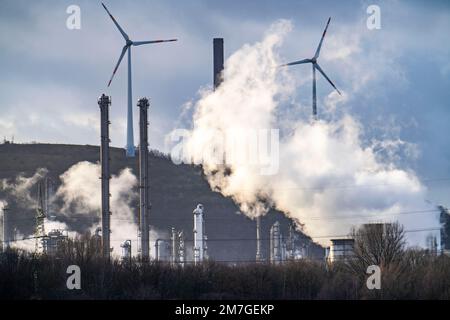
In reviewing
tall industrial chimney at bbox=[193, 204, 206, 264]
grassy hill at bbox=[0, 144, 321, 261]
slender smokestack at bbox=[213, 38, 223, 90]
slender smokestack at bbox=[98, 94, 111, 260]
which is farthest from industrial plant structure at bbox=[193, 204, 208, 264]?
slender smokestack at bbox=[213, 38, 223, 90]

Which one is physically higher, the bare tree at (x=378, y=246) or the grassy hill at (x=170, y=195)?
the grassy hill at (x=170, y=195)

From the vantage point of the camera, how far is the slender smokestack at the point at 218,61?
93.3m

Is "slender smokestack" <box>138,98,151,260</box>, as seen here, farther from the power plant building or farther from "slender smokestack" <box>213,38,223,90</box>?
"slender smokestack" <box>213,38,223,90</box>

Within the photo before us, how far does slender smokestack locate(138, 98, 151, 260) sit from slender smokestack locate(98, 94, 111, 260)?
2.45 meters

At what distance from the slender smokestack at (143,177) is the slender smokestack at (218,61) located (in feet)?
92.1

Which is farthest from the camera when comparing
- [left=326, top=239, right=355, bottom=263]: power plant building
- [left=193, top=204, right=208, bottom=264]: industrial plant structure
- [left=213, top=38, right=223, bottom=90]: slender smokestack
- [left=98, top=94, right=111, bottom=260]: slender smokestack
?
[left=213, top=38, right=223, bottom=90]: slender smokestack

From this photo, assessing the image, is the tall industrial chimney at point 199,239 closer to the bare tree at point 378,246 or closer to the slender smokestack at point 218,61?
the bare tree at point 378,246

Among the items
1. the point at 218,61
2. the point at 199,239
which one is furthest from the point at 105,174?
the point at 218,61

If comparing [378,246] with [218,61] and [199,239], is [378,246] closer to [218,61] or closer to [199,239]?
[199,239]

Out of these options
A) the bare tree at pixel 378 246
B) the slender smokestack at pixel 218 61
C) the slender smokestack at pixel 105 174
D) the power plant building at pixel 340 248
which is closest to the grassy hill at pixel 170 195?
the slender smokestack at pixel 218 61

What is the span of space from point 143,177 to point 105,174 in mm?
3401

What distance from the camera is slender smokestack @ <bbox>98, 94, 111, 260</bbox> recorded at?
5922 cm

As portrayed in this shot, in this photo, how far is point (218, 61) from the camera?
95.2m

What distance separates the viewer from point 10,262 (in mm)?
53531
